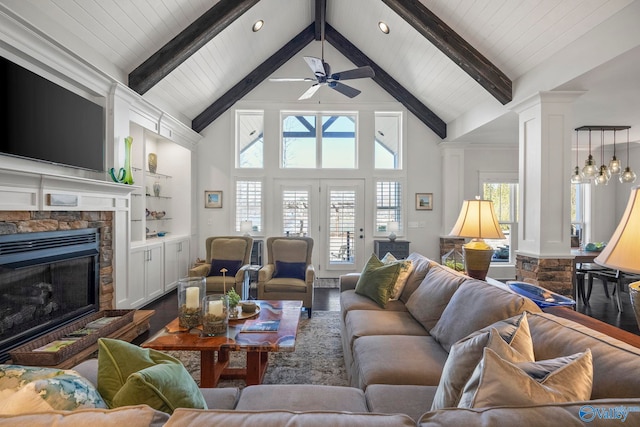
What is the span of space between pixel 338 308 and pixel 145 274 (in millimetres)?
2636

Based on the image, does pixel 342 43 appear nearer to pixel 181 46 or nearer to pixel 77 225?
pixel 181 46

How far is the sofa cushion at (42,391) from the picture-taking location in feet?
2.59

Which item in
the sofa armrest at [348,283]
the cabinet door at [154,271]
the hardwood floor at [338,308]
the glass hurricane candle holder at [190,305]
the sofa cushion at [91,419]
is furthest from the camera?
the cabinet door at [154,271]

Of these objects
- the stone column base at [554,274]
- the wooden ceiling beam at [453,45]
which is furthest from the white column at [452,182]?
the stone column base at [554,274]

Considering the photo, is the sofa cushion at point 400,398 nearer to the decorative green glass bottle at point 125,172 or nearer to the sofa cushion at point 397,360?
the sofa cushion at point 397,360

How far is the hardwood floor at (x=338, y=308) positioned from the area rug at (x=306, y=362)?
859mm

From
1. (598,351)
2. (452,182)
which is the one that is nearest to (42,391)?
(598,351)

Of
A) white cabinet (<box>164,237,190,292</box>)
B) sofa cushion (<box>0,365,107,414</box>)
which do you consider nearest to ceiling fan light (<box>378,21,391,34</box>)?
white cabinet (<box>164,237,190,292</box>)

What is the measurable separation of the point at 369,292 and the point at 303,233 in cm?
342

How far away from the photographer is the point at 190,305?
2.39 meters

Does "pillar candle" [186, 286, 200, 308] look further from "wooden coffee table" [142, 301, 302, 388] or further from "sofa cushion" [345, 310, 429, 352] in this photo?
"sofa cushion" [345, 310, 429, 352]

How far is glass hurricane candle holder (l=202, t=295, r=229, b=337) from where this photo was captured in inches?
87.2

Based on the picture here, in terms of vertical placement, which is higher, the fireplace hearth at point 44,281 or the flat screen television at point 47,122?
the flat screen television at point 47,122

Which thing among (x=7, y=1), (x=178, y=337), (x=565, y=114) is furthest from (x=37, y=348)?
(x=565, y=114)
